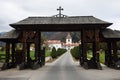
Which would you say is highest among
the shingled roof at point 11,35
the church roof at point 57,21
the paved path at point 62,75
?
the church roof at point 57,21

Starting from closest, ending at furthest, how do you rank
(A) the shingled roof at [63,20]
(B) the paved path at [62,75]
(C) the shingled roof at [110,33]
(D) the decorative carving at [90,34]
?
(B) the paved path at [62,75] → (C) the shingled roof at [110,33] → (A) the shingled roof at [63,20] → (D) the decorative carving at [90,34]

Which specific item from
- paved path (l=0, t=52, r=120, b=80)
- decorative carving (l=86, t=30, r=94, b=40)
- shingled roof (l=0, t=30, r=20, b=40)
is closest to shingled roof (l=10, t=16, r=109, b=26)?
decorative carving (l=86, t=30, r=94, b=40)

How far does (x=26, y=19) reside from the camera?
96.5 ft

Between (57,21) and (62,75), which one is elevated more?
(57,21)

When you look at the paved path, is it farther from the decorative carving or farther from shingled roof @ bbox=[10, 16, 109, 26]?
shingled roof @ bbox=[10, 16, 109, 26]

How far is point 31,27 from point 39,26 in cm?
80

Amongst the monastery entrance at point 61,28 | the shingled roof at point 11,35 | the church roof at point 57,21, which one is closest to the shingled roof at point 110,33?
the monastery entrance at point 61,28

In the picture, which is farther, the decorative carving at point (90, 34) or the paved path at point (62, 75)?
the decorative carving at point (90, 34)

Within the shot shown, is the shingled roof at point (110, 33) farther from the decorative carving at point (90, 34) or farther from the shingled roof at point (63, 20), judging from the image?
the shingled roof at point (63, 20)

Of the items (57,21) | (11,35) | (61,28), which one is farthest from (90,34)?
(11,35)

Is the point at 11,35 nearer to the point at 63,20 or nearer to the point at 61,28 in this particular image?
the point at 61,28

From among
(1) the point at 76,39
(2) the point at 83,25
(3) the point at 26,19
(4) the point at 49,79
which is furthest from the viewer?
(1) the point at 76,39

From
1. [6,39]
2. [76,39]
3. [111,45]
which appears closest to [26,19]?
[6,39]

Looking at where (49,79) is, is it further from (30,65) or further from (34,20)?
(34,20)
